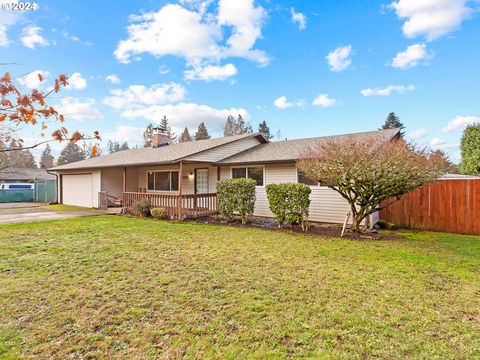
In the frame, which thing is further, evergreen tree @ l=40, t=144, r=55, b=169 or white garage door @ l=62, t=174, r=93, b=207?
evergreen tree @ l=40, t=144, r=55, b=169

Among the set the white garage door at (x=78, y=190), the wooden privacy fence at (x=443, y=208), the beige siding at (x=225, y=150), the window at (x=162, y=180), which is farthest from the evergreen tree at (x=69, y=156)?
the wooden privacy fence at (x=443, y=208)

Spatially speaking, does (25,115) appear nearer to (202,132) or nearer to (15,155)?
(15,155)

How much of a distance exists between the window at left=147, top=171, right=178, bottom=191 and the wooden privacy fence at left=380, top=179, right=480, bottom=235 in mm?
10593

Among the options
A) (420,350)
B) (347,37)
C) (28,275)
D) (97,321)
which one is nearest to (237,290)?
(97,321)

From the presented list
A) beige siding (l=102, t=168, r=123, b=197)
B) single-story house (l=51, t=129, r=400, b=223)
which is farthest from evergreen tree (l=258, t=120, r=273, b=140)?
beige siding (l=102, t=168, r=123, b=197)

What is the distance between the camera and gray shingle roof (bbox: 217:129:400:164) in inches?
414

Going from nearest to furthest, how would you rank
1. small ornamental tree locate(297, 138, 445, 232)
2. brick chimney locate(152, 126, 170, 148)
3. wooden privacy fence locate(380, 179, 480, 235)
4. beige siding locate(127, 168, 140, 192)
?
1. small ornamental tree locate(297, 138, 445, 232)
2. wooden privacy fence locate(380, 179, 480, 235)
3. beige siding locate(127, 168, 140, 192)
4. brick chimney locate(152, 126, 170, 148)

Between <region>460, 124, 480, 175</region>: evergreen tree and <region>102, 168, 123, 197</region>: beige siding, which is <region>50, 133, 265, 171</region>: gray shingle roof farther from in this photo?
<region>460, 124, 480, 175</region>: evergreen tree

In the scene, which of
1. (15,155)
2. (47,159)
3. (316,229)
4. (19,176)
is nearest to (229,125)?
(19,176)

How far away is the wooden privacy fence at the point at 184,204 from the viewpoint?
1098 cm

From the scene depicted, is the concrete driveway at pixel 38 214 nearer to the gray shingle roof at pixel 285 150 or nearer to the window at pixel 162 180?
the window at pixel 162 180

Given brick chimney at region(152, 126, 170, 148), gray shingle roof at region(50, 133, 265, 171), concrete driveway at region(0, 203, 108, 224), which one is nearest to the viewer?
concrete driveway at region(0, 203, 108, 224)

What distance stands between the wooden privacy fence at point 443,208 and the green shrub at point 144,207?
9.84 m

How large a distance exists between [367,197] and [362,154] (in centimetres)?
133
